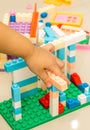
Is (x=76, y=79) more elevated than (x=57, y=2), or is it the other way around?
(x=57, y=2)

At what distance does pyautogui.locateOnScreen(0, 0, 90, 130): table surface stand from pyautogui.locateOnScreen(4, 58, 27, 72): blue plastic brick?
112 millimetres

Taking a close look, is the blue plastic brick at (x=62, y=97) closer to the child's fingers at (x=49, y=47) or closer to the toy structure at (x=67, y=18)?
Answer: the child's fingers at (x=49, y=47)

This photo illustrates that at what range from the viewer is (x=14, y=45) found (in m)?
0.68

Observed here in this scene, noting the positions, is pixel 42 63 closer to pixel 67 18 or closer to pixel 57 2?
pixel 67 18

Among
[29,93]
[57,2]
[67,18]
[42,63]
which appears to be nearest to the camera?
[42,63]

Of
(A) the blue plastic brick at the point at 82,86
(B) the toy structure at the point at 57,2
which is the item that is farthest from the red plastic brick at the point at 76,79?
(B) the toy structure at the point at 57,2

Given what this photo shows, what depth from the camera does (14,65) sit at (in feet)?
2.43

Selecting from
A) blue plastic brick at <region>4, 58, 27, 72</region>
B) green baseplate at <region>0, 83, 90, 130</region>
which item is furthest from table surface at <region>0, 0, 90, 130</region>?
blue plastic brick at <region>4, 58, 27, 72</region>

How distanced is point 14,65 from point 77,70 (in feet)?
0.76

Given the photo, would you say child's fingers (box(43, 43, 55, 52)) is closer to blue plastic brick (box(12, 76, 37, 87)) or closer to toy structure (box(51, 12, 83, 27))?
blue plastic brick (box(12, 76, 37, 87))

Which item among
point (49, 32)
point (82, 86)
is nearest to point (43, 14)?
point (49, 32)

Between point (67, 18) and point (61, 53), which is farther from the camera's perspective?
point (67, 18)

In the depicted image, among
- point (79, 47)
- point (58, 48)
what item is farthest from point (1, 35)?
point (79, 47)

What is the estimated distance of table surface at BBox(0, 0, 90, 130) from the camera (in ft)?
2.46
